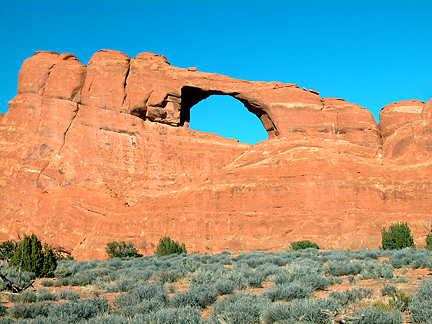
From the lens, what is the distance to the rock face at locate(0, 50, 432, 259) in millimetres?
27219

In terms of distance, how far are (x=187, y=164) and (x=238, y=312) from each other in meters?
31.0

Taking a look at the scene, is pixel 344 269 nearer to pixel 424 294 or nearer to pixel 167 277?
pixel 424 294

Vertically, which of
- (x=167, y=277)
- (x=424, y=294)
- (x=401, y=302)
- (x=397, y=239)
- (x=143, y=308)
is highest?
(x=397, y=239)

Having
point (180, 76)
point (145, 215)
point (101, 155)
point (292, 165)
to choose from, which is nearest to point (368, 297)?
point (292, 165)

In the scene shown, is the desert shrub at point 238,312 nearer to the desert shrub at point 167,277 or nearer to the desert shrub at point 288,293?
the desert shrub at point 288,293

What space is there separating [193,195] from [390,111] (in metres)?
21.6

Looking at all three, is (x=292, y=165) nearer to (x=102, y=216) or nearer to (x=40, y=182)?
(x=102, y=216)

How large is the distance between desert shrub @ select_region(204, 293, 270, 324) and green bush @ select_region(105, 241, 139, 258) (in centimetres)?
2031

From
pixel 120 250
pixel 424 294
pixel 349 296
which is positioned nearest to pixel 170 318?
pixel 349 296

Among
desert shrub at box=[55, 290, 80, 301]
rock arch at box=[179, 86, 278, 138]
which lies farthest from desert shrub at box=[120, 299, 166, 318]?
rock arch at box=[179, 86, 278, 138]

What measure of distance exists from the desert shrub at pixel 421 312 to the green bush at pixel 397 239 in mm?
17214

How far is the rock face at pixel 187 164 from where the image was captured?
27219 mm

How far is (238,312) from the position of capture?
6707 mm

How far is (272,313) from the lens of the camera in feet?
21.5
